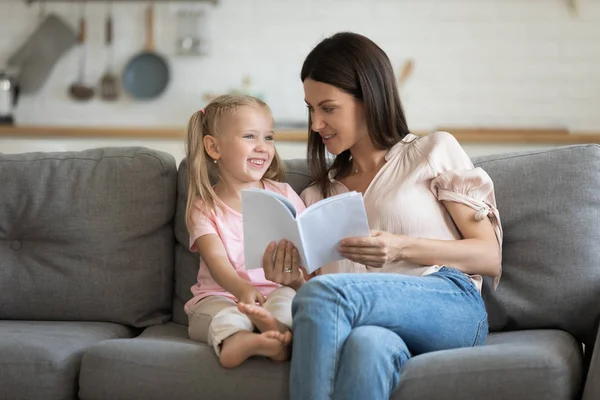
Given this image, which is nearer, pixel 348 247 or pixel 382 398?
pixel 382 398

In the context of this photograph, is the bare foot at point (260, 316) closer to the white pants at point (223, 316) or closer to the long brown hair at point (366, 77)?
the white pants at point (223, 316)

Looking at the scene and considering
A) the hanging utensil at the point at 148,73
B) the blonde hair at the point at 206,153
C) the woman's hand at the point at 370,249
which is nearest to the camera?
the woman's hand at the point at 370,249

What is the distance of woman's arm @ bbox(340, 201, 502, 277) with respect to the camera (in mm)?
2014

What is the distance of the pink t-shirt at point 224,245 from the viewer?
2.35 meters

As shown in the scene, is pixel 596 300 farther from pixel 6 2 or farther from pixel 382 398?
pixel 6 2

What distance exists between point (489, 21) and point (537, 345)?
3206 millimetres

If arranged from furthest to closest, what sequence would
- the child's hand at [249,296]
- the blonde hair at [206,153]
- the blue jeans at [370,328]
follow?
the blonde hair at [206,153] < the child's hand at [249,296] < the blue jeans at [370,328]

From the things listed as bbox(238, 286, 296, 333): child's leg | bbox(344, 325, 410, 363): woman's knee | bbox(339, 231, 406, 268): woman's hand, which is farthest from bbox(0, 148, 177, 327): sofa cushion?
bbox(344, 325, 410, 363): woman's knee

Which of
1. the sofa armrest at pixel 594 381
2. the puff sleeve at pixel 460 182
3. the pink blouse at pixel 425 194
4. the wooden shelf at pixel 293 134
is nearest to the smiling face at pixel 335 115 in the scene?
A: the pink blouse at pixel 425 194

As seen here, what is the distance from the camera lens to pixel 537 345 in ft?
6.36

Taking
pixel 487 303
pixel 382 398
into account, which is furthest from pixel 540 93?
pixel 382 398

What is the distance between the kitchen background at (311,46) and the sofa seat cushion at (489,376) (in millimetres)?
2826

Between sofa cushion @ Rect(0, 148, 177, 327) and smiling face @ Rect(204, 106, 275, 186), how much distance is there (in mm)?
269

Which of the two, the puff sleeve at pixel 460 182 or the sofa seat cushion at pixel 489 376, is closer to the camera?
the sofa seat cushion at pixel 489 376
